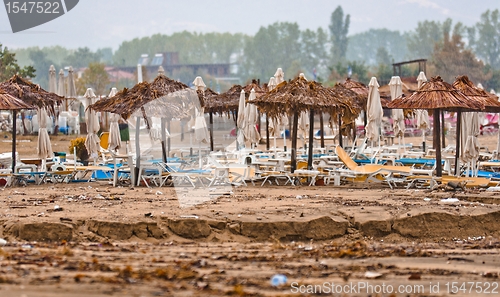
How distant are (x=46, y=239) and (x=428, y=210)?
481 centimetres

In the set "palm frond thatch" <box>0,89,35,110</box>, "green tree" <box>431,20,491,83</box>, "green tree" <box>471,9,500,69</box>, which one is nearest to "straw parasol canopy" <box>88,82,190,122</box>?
"palm frond thatch" <box>0,89,35,110</box>

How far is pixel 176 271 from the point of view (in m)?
6.38

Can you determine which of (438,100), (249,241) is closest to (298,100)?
(438,100)

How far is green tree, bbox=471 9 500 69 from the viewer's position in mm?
145750

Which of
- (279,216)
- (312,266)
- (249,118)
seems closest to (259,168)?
(249,118)

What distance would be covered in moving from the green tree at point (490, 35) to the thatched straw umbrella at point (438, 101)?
139 metres

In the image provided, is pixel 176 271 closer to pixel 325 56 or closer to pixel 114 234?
pixel 114 234

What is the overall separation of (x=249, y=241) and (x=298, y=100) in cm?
523

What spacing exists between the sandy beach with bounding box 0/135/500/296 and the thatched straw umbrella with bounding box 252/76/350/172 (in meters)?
1.48

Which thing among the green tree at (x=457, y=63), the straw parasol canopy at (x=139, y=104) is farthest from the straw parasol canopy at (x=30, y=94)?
the green tree at (x=457, y=63)

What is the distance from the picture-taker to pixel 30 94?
14812mm

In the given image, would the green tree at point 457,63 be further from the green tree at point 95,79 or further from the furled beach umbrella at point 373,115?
the furled beach umbrella at point 373,115

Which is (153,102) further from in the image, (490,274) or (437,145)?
(490,274)

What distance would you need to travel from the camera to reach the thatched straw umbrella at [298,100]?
45.0ft
